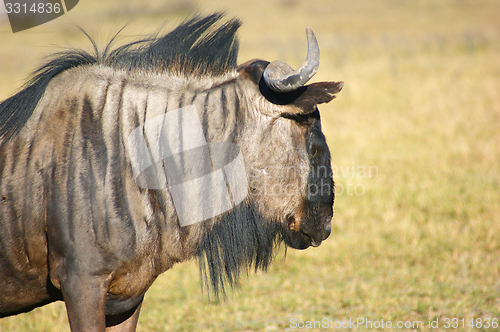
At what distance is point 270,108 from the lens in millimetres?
2533

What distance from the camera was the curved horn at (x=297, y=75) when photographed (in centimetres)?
232

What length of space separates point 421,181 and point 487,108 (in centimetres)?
385

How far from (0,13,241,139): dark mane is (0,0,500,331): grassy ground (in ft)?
1.19

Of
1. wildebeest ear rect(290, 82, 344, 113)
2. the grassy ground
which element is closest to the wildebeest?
wildebeest ear rect(290, 82, 344, 113)

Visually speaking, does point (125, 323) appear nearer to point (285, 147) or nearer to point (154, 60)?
point (285, 147)

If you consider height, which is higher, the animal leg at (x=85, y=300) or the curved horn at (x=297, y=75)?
the curved horn at (x=297, y=75)

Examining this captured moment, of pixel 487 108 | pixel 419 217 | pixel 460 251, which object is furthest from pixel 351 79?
pixel 460 251

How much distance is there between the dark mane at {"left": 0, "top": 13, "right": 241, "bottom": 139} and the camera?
2.46 meters

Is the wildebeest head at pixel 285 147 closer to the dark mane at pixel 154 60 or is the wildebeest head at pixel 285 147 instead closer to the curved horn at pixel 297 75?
the curved horn at pixel 297 75

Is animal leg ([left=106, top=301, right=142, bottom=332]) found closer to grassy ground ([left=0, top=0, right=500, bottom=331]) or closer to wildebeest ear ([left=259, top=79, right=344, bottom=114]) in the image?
grassy ground ([left=0, top=0, right=500, bottom=331])

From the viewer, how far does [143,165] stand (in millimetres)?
2408

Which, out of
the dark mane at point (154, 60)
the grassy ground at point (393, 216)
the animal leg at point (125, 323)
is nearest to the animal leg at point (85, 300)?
the animal leg at point (125, 323)

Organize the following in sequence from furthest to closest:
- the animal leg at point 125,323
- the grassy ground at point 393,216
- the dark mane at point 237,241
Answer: the grassy ground at point 393,216 < the animal leg at point 125,323 < the dark mane at point 237,241

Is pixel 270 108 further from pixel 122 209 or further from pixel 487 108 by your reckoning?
pixel 487 108
